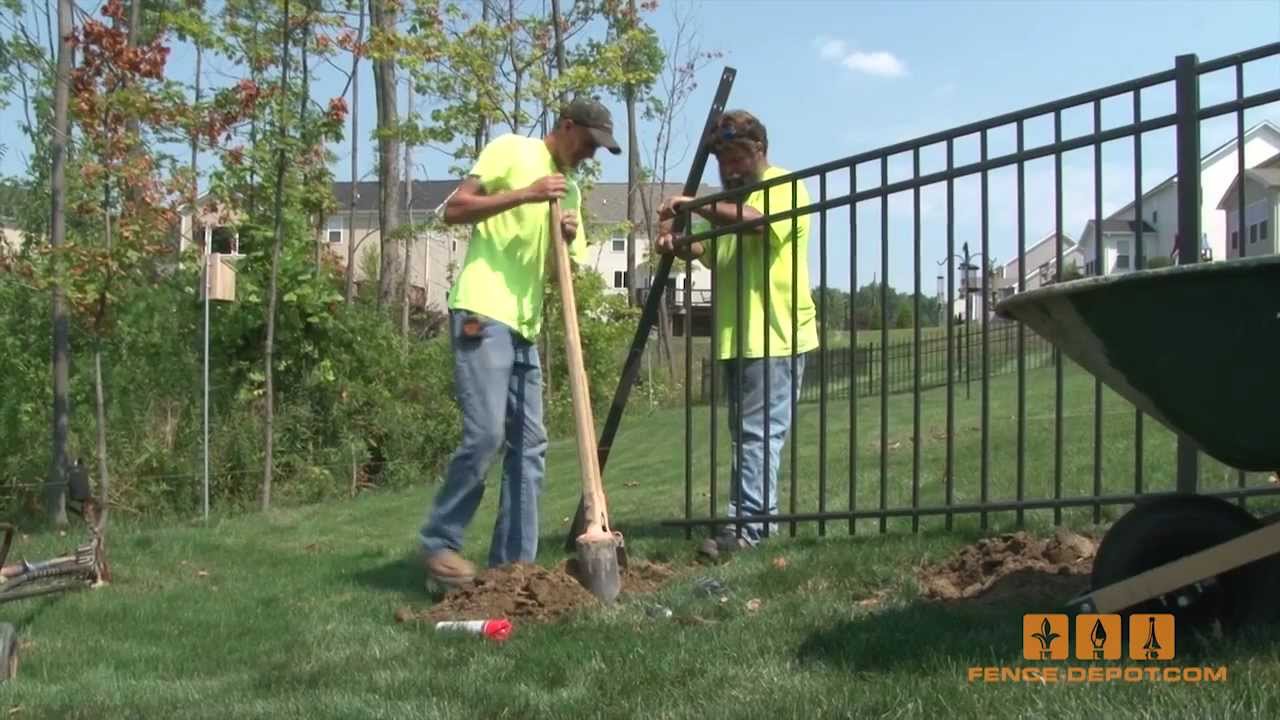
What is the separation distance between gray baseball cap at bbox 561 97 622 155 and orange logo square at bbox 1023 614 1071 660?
247 cm

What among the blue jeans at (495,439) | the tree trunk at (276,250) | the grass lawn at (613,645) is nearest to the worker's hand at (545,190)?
the blue jeans at (495,439)

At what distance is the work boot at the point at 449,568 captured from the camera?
4.47 meters

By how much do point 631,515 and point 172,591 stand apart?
106 inches

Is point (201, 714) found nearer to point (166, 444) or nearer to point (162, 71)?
point (162, 71)

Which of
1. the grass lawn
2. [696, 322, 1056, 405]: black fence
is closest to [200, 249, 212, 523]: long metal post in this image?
the grass lawn

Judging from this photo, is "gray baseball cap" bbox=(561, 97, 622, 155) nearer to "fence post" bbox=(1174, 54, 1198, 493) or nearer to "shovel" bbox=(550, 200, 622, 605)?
"shovel" bbox=(550, 200, 622, 605)

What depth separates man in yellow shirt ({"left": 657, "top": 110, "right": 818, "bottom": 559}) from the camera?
5047 mm

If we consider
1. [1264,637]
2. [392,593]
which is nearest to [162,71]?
[392,593]

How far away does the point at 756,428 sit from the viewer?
5094 millimetres

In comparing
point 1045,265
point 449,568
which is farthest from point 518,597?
point 1045,265

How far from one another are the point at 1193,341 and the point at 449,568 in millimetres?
2802

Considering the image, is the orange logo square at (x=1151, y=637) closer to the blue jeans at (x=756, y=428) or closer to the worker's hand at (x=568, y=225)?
the blue jeans at (x=756, y=428)

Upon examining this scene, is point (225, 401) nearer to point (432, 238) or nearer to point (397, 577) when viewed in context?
point (397, 577)

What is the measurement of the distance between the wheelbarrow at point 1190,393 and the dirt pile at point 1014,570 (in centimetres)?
61
